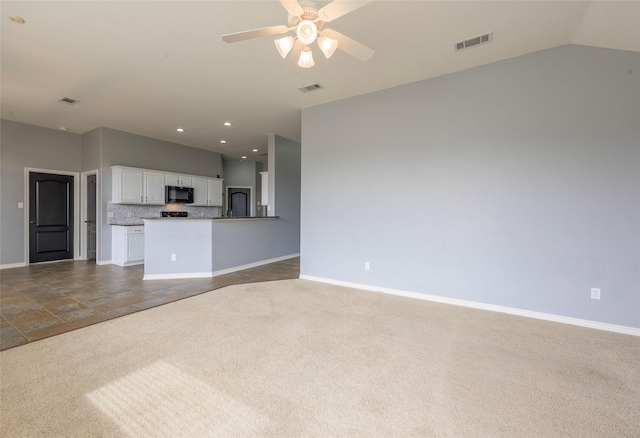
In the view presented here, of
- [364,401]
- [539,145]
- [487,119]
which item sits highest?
[487,119]

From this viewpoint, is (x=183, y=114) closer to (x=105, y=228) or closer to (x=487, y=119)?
(x=105, y=228)

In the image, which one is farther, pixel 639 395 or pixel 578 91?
pixel 578 91

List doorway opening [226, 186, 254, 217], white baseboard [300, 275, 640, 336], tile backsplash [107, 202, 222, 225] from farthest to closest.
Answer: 1. doorway opening [226, 186, 254, 217]
2. tile backsplash [107, 202, 222, 225]
3. white baseboard [300, 275, 640, 336]

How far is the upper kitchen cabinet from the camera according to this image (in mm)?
5891

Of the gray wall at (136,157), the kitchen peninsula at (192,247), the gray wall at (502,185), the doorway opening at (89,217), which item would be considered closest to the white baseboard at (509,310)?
the gray wall at (502,185)

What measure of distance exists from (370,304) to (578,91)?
10.4ft

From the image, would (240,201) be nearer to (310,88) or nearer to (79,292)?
(79,292)

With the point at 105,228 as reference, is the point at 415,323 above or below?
below

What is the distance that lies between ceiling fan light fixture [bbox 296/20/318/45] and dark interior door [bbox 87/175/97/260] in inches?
251

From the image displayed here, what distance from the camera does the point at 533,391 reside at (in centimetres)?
181

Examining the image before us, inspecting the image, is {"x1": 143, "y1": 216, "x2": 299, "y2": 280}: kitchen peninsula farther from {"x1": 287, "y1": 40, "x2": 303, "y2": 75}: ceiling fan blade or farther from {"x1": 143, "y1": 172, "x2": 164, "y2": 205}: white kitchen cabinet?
{"x1": 287, "y1": 40, "x2": 303, "y2": 75}: ceiling fan blade

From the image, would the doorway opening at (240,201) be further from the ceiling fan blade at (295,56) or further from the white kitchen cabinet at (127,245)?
the ceiling fan blade at (295,56)

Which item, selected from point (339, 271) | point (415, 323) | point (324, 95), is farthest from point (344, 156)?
point (415, 323)

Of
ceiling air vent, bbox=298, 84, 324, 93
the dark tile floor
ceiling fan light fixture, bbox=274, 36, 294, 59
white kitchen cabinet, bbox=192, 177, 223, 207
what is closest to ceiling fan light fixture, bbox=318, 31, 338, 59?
ceiling fan light fixture, bbox=274, 36, 294, 59
